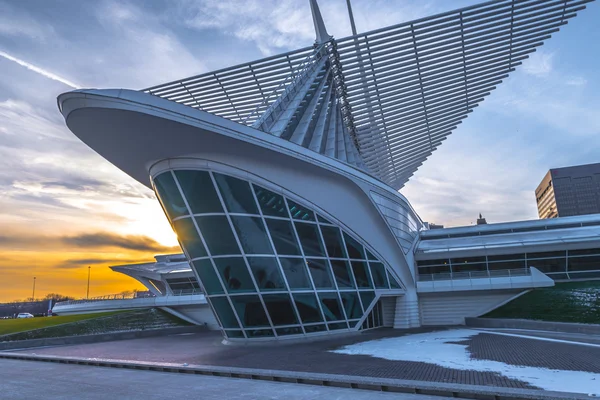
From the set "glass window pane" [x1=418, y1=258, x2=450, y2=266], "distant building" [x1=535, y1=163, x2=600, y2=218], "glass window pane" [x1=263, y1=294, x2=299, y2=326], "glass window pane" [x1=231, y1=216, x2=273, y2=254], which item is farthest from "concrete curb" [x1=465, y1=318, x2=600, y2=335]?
"distant building" [x1=535, y1=163, x2=600, y2=218]

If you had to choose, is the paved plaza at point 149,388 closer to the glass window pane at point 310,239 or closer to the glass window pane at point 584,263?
the glass window pane at point 310,239

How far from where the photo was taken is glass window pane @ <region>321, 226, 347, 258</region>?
2275 centimetres

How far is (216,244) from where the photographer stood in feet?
65.8

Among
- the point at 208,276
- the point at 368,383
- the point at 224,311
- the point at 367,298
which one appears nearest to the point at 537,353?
the point at 368,383

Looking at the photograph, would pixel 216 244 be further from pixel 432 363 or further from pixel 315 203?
pixel 432 363

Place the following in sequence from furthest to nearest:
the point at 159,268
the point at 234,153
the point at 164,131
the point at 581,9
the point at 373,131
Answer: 1. the point at 159,268
2. the point at 373,131
3. the point at 581,9
4. the point at 234,153
5. the point at 164,131

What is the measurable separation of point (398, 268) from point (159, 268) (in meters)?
25.7

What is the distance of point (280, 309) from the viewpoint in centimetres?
2048

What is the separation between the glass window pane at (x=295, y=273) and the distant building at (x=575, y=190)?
177 metres

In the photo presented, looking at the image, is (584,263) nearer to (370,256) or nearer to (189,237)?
(370,256)

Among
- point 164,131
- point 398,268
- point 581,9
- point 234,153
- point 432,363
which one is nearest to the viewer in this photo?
point 432,363

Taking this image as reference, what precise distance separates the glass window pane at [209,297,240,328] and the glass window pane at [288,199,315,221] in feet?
17.8

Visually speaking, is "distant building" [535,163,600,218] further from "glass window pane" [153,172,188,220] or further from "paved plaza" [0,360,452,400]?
"paved plaza" [0,360,452,400]

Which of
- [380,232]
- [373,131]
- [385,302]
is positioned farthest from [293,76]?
[385,302]
